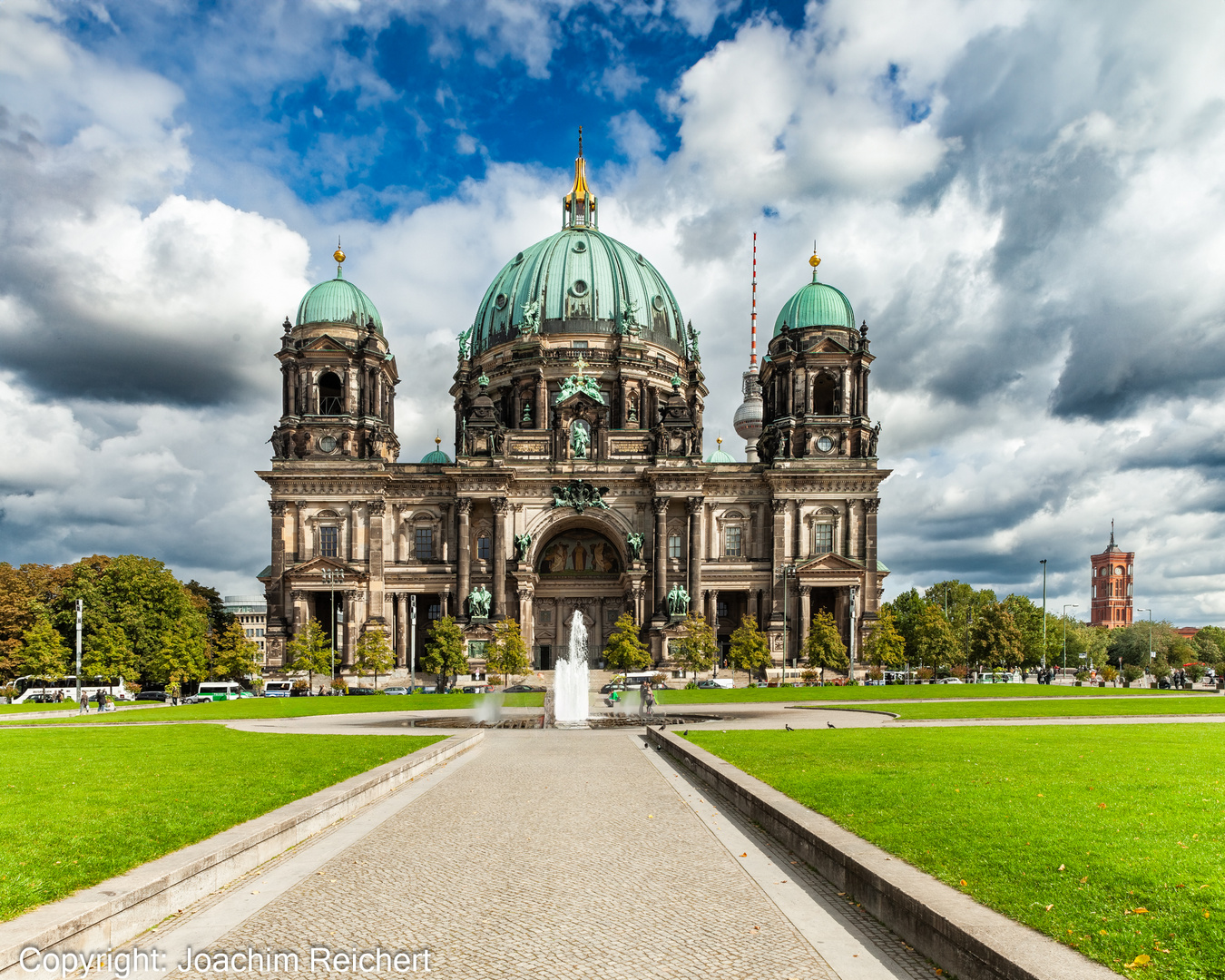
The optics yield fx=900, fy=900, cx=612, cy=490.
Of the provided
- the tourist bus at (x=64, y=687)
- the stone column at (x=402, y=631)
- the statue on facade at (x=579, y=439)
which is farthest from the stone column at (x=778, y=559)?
the tourist bus at (x=64, y=687)

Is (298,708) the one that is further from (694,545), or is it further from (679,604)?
(694,545)

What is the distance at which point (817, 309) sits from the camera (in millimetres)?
79000

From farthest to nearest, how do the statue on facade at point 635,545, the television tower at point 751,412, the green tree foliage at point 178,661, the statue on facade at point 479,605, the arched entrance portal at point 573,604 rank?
the television tower at point 751,412, the arched entrance portal at point 573,604, the statue on facade at point 635,545, the statue on facade at point 479,605, the green tree foliage at point 178,661

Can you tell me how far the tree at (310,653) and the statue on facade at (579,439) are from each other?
84.5 feet

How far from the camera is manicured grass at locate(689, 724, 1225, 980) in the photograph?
7.49m

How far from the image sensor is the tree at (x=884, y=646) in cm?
6981

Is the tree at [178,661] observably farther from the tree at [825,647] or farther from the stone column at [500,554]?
the tree at [825,647]

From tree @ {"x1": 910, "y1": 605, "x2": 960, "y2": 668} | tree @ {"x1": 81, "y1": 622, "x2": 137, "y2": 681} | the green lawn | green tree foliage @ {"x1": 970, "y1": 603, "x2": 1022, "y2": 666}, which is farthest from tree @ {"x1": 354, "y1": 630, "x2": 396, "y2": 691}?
green tree foliage @ {"x1": 970, "y1": 603, "x2": 1022, "y2": 666}

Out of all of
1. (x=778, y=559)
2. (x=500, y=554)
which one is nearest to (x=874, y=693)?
(x=778, y=559)

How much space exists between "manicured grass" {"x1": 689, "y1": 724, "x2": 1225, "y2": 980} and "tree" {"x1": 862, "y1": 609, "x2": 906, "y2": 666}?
47.8m

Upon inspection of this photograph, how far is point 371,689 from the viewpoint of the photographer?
69062 millimetres

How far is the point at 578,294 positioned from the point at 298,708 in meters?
53.7

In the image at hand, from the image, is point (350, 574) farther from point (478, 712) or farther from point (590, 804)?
point (590, 804)

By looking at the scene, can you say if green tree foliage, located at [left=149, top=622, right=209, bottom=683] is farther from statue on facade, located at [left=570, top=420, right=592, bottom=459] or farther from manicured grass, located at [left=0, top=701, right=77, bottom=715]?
statue on facade, located at [left=570, top=420, right=592, bottom=459]
